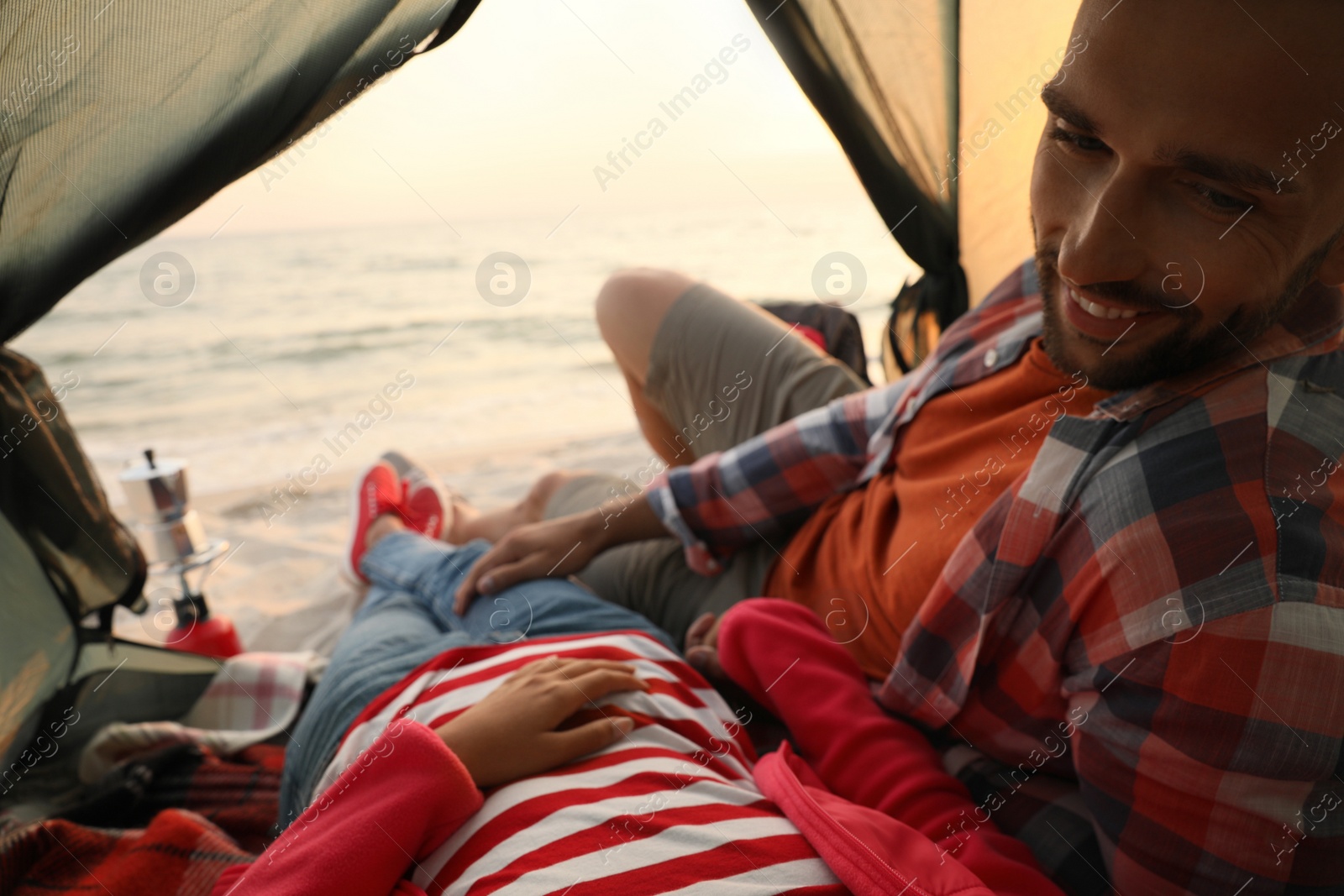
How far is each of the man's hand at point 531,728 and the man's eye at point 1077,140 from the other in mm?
704

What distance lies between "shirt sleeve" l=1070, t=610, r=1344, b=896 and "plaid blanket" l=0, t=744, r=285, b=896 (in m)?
0.96

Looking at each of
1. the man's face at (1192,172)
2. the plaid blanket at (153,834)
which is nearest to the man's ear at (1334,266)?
the man's face at (1192,172)

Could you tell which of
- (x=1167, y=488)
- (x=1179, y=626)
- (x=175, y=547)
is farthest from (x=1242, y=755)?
(x=175, y=547)

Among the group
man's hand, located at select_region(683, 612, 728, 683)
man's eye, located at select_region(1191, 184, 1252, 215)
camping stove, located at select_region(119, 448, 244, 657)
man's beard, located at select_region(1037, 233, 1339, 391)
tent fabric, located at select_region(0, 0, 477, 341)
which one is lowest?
man's hand, located at select_region(683, 612, 728, 683)

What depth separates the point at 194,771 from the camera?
1152 millimetres

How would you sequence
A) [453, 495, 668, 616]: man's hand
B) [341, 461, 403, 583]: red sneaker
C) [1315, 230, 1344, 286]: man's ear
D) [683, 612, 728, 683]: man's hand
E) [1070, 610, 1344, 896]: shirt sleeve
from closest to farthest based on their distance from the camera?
[1070, 610, 1344, 896]: shirt sleeve
[1315, 230, 1344, 286]: man's ear
[683, 612, 728, 683]: man's hand
[453, 495, 668, 616]: man's hand
[341, 461, 403, 583]: red sneaker

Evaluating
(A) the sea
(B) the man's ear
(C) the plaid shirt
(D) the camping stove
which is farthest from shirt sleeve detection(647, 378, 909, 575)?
(D) the camping stove

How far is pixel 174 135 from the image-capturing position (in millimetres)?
906

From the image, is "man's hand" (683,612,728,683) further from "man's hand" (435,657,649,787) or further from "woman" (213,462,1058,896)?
"man's hand" (435,657,649,787)

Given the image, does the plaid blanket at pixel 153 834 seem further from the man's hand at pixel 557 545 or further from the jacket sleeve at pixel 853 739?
the jacket sleeve at pixel 853 739

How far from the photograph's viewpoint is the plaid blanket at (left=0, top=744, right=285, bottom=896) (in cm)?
93

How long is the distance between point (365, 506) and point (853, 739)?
1183 mm

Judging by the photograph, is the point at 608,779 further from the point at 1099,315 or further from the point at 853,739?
the point at 1099,315

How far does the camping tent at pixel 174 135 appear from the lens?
2.79 ft
